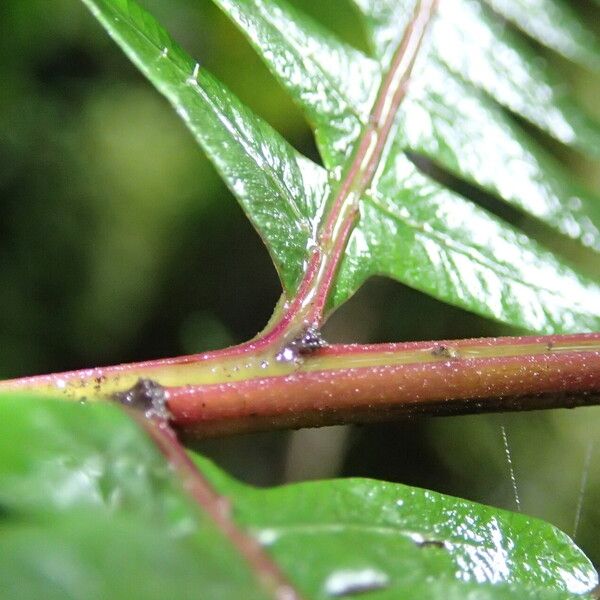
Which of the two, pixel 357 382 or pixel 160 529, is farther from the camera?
pixel 357 382

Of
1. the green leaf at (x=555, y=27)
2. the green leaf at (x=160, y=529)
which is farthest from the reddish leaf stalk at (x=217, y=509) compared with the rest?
the green leaf at (x=555, y=27)

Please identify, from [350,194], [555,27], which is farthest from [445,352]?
[555,27]

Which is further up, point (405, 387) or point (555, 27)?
point (555, 27)

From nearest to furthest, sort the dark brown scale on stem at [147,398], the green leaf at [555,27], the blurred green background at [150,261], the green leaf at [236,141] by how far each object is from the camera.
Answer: the dark brown scale on stem at [147,398], the green leaf at [236,141], the green leaf at [555,27], the blurred green background at [150,261]

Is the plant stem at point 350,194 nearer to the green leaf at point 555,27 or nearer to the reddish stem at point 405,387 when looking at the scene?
the reddish stem at point 405,387

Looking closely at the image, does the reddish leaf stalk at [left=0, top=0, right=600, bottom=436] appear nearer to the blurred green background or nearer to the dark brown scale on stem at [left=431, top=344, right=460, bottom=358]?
the dark brown scale on stem at [left=431, top=344, right=460, bottom=358]

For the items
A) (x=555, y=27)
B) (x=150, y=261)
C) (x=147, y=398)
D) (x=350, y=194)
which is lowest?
(x=150, y=261)

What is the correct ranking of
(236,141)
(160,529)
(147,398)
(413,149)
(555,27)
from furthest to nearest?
(555,27), (413,149), (236,141), (147,398), (160,529)

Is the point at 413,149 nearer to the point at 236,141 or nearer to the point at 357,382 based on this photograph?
the point at 236,141
